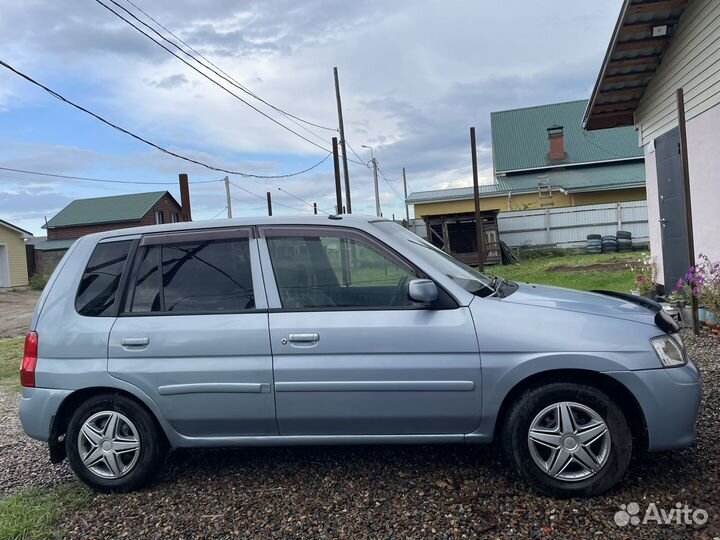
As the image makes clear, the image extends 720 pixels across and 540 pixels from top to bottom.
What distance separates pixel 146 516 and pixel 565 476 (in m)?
2.52

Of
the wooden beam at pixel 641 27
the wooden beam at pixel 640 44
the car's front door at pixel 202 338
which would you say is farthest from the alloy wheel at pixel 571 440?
the wooden beam at pixel 640 44

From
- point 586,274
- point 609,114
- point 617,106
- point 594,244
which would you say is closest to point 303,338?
point 617,106

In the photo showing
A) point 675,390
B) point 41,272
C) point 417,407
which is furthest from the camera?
point 41,272

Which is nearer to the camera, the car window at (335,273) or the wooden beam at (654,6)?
the car window at (335,273)

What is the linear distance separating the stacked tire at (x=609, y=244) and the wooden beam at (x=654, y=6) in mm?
15849

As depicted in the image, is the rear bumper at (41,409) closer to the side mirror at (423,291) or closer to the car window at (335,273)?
the car window at (335,273)

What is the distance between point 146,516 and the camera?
3.33 metres

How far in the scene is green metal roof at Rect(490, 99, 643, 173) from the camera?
28734 mm

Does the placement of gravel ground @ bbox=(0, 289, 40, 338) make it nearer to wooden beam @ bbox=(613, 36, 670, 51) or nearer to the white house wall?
wooden beam @ bbox=(613, 36, 670, 51)

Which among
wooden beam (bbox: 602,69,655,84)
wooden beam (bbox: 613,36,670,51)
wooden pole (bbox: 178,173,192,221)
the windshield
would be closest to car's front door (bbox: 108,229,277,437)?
the windshield

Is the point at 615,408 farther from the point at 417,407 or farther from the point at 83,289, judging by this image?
the point at 83,289

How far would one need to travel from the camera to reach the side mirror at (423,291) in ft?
10.5

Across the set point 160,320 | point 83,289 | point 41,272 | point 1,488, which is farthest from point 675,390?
point 41,272

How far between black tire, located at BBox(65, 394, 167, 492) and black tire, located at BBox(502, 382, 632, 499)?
89.9 inches
